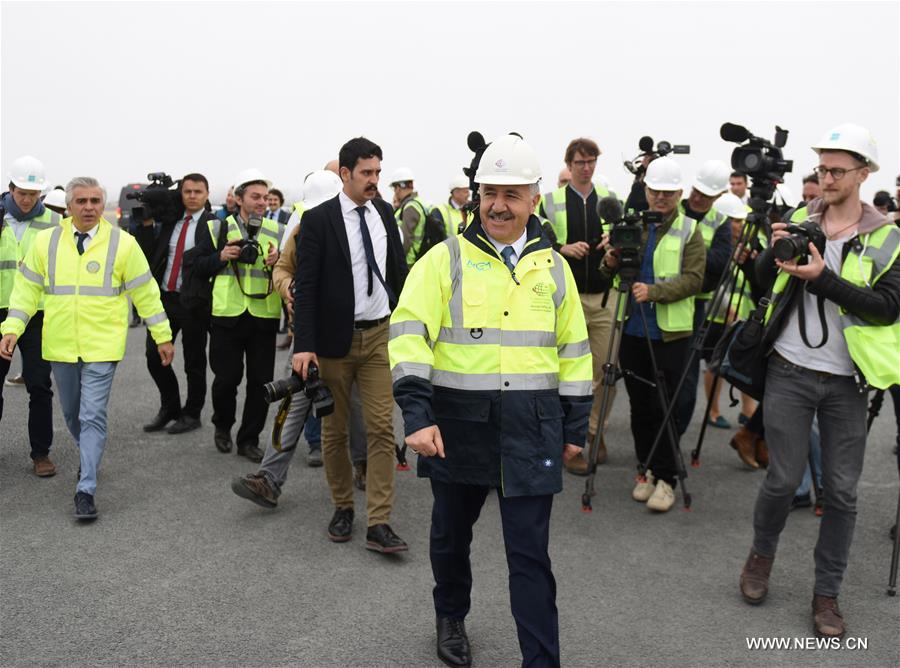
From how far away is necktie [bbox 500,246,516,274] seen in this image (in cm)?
322

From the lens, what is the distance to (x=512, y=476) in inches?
123

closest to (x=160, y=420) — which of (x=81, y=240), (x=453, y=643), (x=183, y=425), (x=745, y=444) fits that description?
(x=183, y=425)

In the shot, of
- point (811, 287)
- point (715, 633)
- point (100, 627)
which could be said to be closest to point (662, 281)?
point (811, 287)

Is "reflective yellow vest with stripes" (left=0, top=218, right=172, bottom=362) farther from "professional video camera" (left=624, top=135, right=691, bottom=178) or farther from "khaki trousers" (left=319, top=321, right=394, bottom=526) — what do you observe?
"professional video camera" (left=624, top=135, right=691, bottom=178)

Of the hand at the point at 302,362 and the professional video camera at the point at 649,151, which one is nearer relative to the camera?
the hand at the point at 302,362

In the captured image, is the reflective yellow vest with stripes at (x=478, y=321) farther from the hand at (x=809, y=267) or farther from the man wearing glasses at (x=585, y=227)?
the man wearing glasses at (x=585, y=227)

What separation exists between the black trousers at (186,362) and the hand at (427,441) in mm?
4298

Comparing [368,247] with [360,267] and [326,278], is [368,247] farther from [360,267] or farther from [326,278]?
[326,278]

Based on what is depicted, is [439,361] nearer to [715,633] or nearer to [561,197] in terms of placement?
[715,633]

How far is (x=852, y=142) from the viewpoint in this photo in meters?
3.69

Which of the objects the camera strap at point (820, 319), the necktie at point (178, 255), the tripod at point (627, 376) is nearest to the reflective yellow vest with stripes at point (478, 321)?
the camera strap at point (820, 319)

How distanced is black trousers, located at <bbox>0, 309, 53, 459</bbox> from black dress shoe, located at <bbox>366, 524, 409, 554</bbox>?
260cm

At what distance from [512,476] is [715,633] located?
4.58ft

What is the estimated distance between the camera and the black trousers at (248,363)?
6.29 meters
